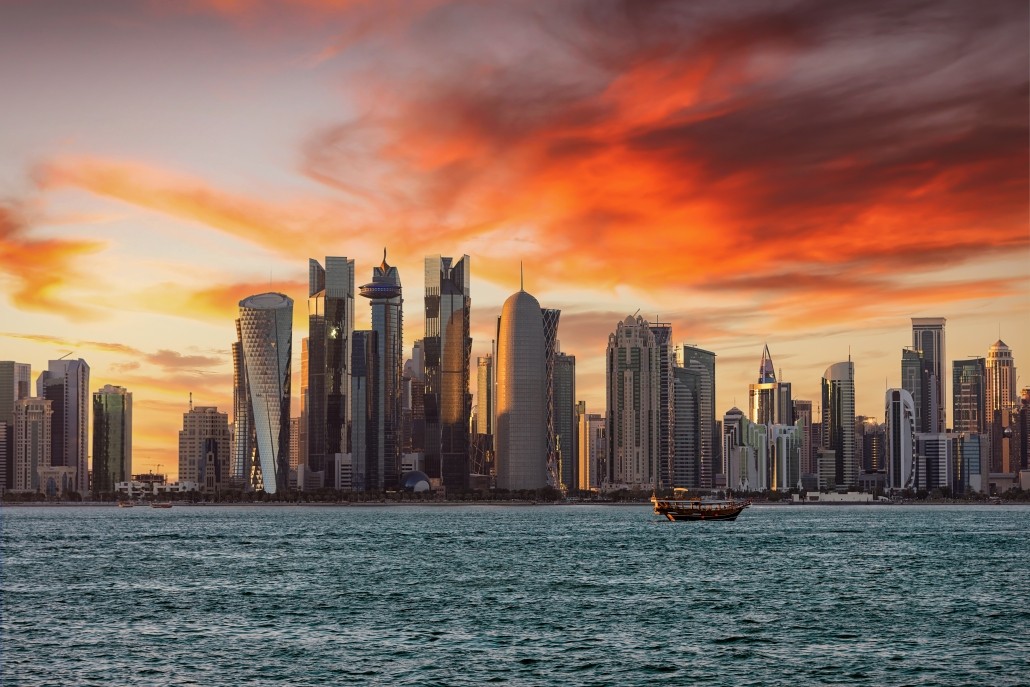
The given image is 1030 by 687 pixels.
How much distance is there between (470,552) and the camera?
633ft

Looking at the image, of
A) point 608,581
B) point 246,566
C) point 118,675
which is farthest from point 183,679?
point 246,566

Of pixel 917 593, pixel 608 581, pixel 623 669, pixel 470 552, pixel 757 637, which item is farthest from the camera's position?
pixel 470 552

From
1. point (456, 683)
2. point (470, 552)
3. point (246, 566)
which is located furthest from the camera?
point (470, 552)

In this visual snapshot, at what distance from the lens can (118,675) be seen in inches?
2965

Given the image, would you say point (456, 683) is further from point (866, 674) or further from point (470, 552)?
point (470, 552)

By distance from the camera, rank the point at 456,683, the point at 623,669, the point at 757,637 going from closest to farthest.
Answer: the point at 456,683, the point at 623,669, the point at 757,637

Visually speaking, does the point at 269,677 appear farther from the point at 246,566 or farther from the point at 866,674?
the point at 246,566

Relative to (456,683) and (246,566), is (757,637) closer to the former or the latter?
(456,683)

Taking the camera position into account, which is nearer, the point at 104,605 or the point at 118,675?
the point at 118,675

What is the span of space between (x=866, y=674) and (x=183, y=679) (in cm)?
4031

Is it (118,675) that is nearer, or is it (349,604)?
(118,675)

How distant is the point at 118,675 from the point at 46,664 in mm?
7133

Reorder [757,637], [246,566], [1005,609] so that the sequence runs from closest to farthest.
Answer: [757,637]
[1005,609]
[246,566]

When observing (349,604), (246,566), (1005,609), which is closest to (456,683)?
(349,604)
